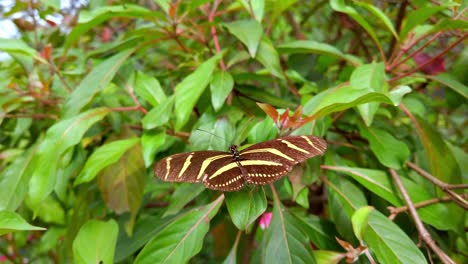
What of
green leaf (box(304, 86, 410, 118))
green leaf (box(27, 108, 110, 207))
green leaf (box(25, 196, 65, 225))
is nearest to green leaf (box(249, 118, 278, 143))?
green leaf (box(304, 86, 410, 118))

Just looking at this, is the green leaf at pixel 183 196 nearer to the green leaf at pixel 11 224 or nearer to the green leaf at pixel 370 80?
the green leaf at pixel 11 224

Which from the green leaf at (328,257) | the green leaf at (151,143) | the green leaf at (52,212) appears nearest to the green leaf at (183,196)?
the green leaf at (151,143)

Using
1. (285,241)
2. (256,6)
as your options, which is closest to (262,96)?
(256,6)

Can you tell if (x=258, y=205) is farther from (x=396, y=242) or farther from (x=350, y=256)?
(x=396, y=242)

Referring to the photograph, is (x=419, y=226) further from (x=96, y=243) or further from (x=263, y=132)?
(x=96, y=243)

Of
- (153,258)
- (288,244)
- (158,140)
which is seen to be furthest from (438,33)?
(153,258)

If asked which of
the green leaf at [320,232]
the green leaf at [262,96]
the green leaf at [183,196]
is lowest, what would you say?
the green leaf at [320,232]

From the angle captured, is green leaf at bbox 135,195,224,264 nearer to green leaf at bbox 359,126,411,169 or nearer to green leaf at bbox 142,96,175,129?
green leaf at bbox 142,96,175,129
